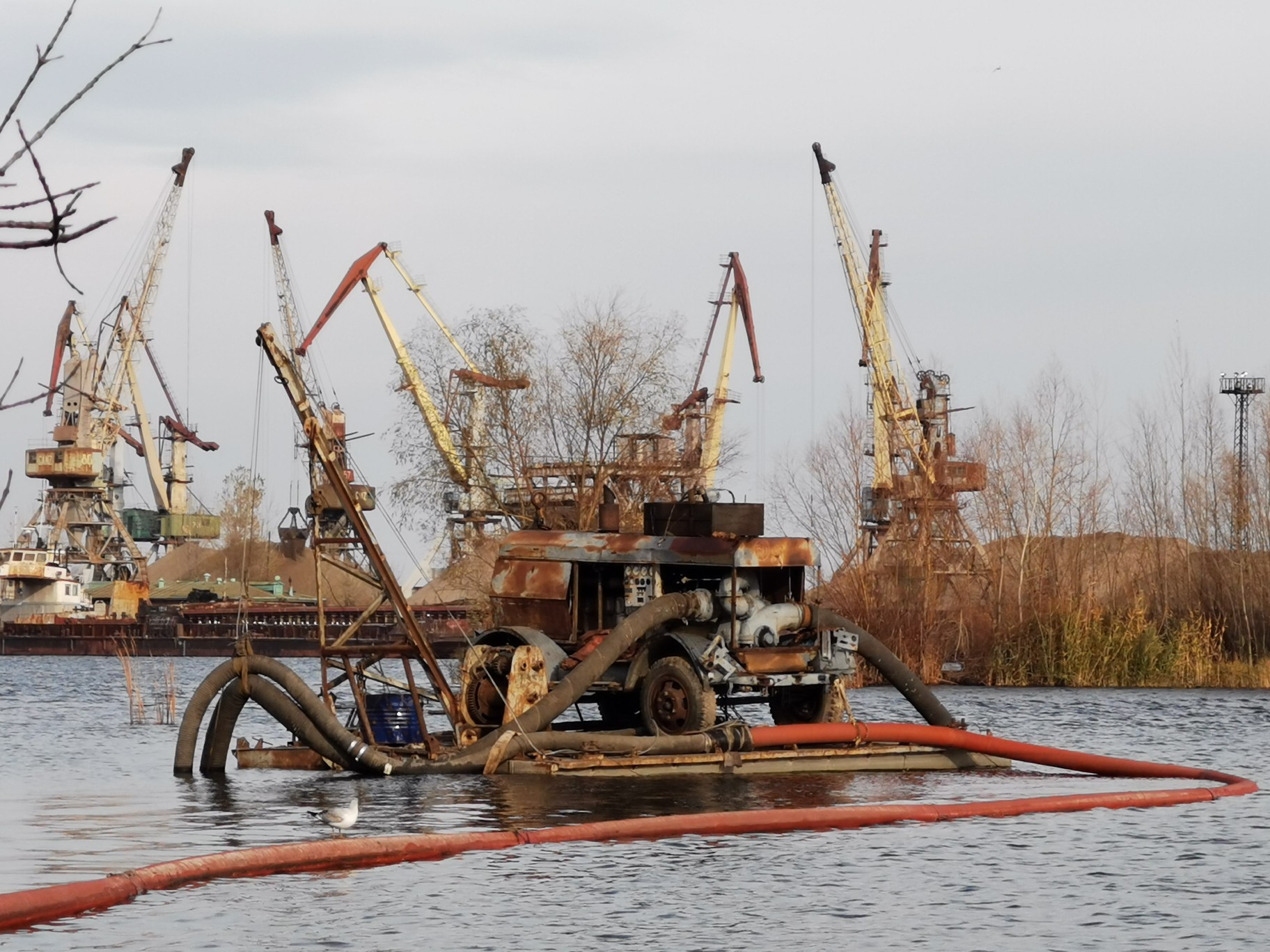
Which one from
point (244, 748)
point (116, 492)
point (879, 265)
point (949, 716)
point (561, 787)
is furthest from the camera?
point (116, 492)

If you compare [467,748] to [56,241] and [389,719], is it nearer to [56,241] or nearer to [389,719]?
[389,719]

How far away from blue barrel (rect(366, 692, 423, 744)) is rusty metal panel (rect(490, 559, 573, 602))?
7.46 ft

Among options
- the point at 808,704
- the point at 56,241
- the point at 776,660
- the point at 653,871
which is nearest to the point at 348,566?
the point at 776,660

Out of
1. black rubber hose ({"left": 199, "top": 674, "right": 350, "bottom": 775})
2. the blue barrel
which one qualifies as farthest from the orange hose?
black rubber hose ({"left": 199, "top": 674, "right": 350, "bottom": 775})

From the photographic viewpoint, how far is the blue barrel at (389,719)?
27.7 meters

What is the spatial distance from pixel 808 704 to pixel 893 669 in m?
1.45

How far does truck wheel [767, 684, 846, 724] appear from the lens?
1133 inches

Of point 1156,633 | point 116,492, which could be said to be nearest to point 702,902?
point 1156,633

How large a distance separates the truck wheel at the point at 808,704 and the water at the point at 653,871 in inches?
115

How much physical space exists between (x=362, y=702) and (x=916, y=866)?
10.6m

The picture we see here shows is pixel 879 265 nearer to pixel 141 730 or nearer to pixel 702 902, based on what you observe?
pixel 141 730

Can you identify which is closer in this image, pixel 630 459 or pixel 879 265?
pixel 630 459

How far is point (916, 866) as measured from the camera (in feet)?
56.1

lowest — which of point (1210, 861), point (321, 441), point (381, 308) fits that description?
point (1210, 861)
